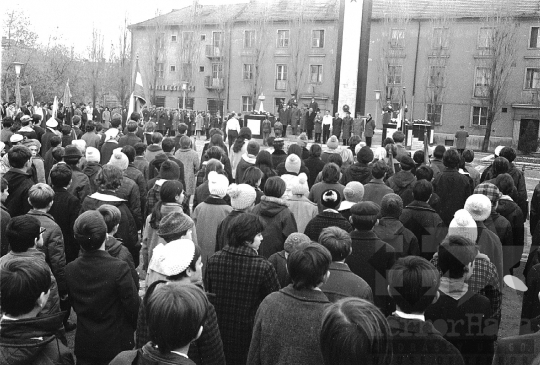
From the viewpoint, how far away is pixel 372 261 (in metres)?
4.59

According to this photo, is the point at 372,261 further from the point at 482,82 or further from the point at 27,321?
the point at 482,82

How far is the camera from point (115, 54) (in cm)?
5594

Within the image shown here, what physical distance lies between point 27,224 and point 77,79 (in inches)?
2199

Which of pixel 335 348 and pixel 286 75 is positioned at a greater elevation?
pixel 286 75

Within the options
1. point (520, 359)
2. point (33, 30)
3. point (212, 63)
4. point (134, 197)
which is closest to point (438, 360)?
point (520, 359)

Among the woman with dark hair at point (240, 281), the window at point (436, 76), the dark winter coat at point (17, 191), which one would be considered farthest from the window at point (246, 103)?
the woman with dark hair at point (240, 281)

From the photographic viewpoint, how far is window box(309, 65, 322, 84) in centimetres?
4684

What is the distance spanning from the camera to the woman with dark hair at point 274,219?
525 cm

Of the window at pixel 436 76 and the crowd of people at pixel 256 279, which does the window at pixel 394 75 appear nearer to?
the window at pixel 436 76

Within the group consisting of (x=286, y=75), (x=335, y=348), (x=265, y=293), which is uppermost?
(x=286, y=75)

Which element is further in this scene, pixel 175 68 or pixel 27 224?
pixel 175 68

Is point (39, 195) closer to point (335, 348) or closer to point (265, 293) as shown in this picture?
point (265, 293)

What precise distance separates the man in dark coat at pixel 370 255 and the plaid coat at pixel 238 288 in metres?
0.97

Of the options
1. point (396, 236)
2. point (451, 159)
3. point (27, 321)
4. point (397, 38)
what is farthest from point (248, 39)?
point (27, 321)
